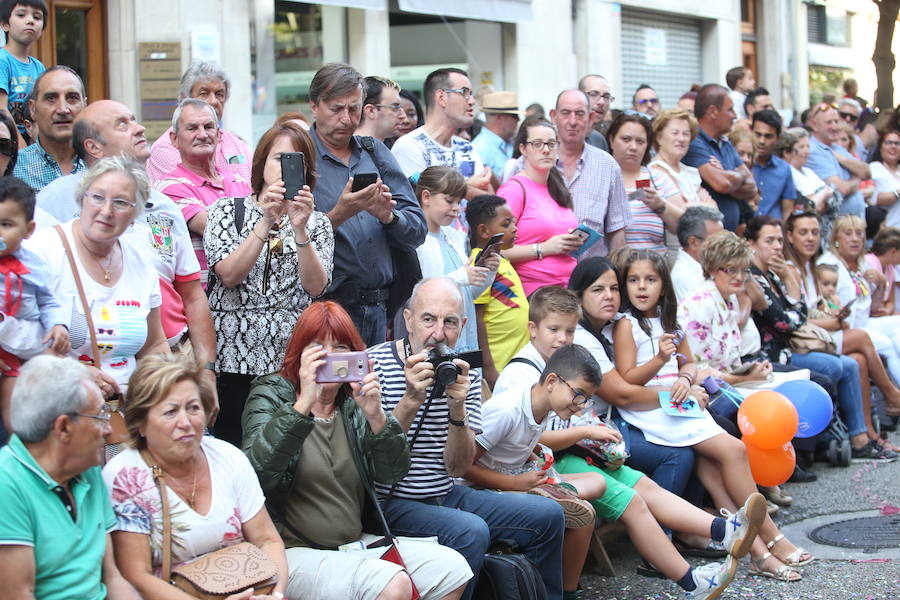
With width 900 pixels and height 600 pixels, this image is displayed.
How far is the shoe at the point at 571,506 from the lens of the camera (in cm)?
530

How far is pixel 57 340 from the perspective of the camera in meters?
4.03

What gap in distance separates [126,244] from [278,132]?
0.98 meters

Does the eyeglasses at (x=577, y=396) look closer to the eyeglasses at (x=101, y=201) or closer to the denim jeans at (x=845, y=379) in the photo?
the eyeglasses at (x=101, y=201)

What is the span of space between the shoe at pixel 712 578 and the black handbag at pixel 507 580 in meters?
0.88

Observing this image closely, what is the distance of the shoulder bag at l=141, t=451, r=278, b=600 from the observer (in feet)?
12.2

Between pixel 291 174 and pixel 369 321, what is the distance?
108cm

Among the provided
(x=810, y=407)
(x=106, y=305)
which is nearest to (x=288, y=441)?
(x=106, y=305)

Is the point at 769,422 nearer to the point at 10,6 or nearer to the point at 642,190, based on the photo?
the point at 642,190

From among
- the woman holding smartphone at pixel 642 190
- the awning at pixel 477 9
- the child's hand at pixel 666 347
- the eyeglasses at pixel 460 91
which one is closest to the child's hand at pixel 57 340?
the child's hand at pixel 666 347

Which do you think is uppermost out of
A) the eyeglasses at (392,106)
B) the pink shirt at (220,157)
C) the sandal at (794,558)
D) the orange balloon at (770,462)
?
the eyeglasses at (392,106)

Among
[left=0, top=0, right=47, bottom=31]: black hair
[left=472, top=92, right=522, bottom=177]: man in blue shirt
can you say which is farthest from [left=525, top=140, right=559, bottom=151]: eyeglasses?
[left=0, top=0, right=47, bottom=31]: black hair

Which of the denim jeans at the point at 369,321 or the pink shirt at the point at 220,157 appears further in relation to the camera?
the pink shirt at the point at 220,157

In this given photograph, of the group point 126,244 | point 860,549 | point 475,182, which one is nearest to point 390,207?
point 126,244

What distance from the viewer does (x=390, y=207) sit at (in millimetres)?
5562
